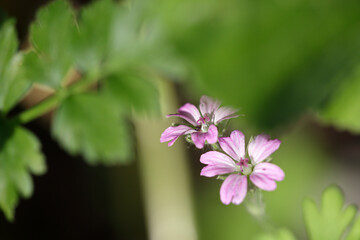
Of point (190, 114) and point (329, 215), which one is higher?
point (190, 114)

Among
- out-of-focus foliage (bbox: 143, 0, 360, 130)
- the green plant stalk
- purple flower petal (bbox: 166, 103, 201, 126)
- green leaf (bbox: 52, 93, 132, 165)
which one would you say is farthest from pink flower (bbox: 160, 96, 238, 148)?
the green plant stalk

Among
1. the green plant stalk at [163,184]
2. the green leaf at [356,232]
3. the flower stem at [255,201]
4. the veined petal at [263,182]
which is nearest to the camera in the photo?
the veined petal at [263,182]

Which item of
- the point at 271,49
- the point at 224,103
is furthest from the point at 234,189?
the point at 271,49

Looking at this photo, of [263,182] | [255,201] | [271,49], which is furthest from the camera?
[271,49]

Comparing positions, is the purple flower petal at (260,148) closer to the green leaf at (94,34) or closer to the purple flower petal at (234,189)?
the purple flower petal at (234,189)

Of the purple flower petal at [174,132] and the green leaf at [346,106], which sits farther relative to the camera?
the green leaf at [346,106]

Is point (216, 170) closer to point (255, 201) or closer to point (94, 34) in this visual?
point (255, 201)

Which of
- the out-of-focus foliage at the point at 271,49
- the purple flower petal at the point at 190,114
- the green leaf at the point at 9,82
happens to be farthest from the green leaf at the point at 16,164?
the purple flower petal at the point at 190,114

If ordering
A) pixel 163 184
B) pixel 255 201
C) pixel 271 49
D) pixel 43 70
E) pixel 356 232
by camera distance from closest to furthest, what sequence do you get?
pixel 255 201, pixel 356 232, pixel 271 49, pixel 43 70, pixel 163 184
